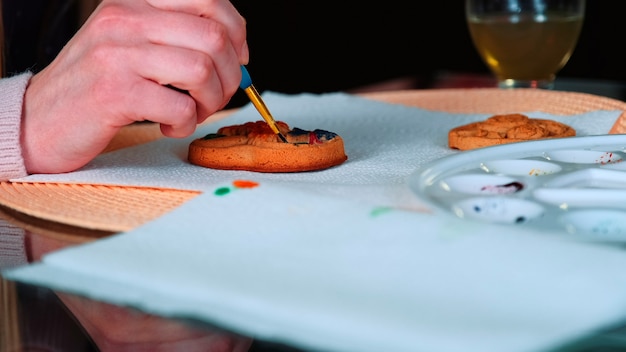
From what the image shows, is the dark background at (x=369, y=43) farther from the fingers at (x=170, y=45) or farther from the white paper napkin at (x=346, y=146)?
the fingers at (x=170, y=45)

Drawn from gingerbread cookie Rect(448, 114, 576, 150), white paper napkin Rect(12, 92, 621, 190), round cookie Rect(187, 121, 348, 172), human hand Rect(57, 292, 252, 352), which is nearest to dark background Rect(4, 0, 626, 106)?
white paper napkin Rect(12, 92, 621, 190)

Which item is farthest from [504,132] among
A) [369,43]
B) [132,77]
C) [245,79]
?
[369,43]

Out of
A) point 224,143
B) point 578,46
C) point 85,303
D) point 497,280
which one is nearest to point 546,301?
point 497,280

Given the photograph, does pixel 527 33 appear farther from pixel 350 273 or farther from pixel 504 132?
pixel 350 273

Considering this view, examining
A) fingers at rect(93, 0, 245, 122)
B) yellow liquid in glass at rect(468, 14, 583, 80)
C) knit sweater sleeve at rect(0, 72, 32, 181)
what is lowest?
knit sweater sleeve at rect(0, 72, 32, 181)

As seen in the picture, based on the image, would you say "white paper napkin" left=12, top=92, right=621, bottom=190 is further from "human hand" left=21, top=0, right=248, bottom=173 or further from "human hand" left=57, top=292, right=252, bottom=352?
"human hand" left=57, top=292, right=252, bottom=352

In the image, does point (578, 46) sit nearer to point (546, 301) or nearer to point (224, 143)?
point (224, 143)
